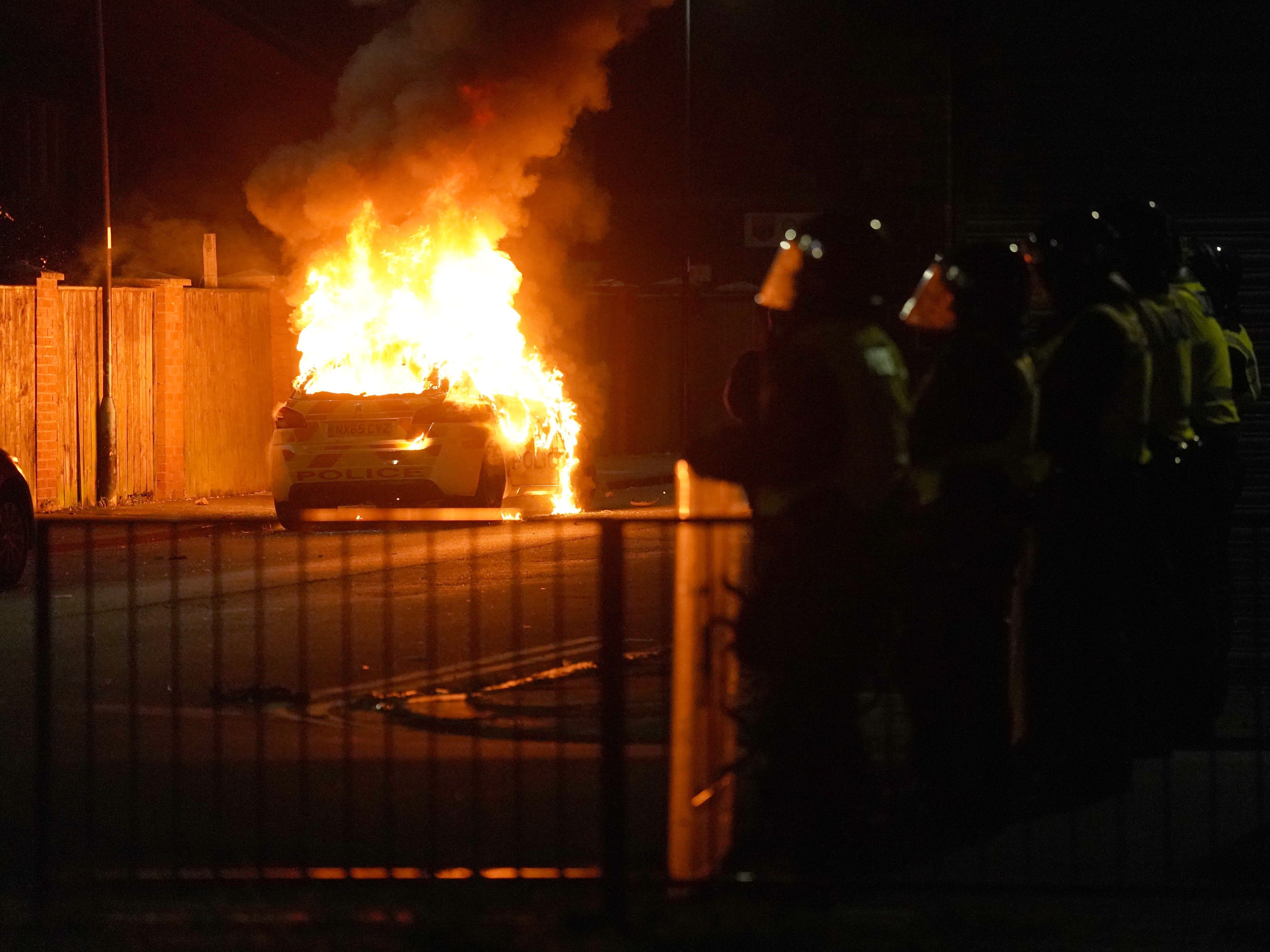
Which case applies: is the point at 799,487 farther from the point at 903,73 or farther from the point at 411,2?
the point at 411,2

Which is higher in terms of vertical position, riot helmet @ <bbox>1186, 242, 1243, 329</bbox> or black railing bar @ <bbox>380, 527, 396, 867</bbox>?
riot helmet @ <bbox>1186, 242, 1243, 329</bbox>

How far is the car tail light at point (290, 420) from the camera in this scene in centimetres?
1692

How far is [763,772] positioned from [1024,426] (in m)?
1.31

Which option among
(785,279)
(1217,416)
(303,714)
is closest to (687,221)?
(1217,416)

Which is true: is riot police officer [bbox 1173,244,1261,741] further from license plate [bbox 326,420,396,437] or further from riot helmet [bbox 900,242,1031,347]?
license plate [bbox 326,420,396,437]

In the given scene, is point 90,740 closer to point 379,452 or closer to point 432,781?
point 432,781

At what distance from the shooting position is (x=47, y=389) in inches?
747

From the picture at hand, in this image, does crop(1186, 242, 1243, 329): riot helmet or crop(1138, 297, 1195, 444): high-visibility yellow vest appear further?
crop(1186, 242, 1243, 329): riot helmet

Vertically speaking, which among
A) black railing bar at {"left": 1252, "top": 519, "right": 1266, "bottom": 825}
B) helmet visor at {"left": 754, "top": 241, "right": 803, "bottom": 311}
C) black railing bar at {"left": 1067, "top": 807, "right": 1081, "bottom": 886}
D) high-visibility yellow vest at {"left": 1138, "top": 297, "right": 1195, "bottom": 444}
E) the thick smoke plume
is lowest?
black railing bar at {"left": 1067, "top": 807, "right": 1081, "bottom": 886}

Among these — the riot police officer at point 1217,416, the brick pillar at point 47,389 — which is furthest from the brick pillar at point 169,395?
the riot police officer at point 1217,416

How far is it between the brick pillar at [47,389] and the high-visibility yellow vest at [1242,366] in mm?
13113

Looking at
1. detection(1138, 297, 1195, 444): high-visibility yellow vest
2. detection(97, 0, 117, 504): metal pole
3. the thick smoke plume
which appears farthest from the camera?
the thick smoke plume

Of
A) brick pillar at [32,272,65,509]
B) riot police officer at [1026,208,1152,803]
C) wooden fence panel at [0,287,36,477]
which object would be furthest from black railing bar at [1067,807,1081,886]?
brick pillar at [32,272,65,509]

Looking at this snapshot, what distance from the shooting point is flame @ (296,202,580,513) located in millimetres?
20328
